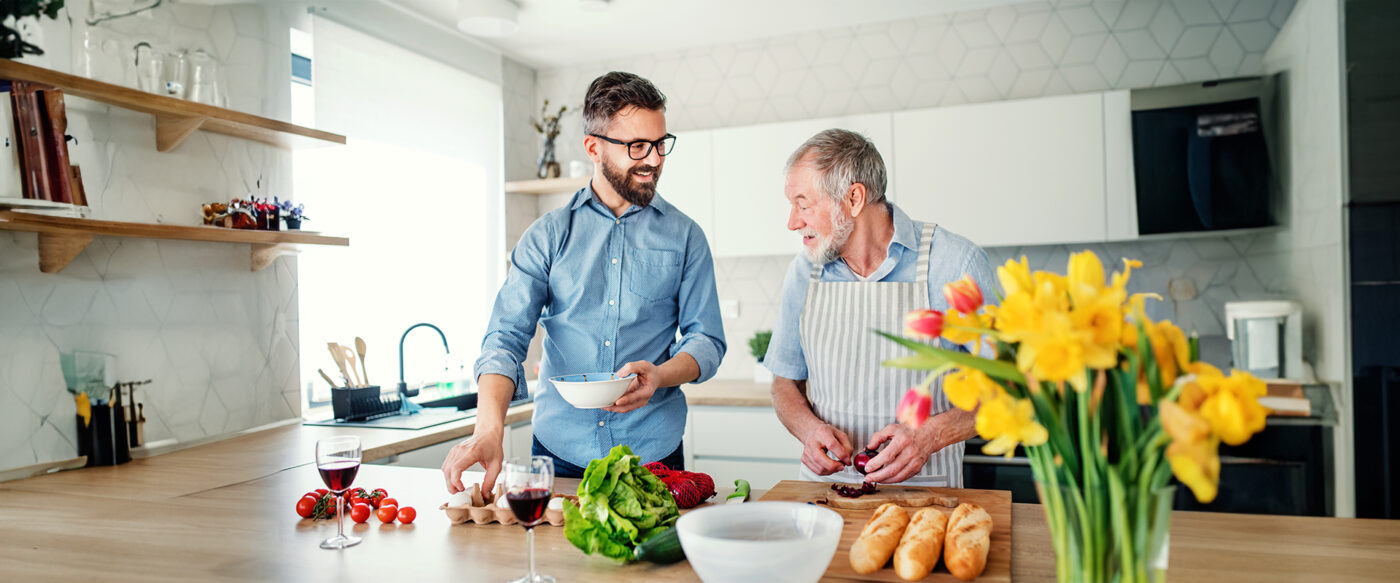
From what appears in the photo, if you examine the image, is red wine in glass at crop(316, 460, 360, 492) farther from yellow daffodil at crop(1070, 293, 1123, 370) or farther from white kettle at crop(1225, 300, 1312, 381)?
white kettle at crop(1225, 300, 1312, 381)

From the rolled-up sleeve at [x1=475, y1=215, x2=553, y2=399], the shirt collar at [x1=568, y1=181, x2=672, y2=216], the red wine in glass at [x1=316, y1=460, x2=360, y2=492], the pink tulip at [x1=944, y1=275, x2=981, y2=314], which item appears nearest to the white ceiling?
the shirt collar at [x1=568, y1=181, x2=672, y2=216]

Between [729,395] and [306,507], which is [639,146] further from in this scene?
[729,395]

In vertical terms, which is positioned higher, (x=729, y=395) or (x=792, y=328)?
(x=792, y=328)

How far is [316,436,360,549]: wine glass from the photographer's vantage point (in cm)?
129

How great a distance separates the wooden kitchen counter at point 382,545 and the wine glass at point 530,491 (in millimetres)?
64

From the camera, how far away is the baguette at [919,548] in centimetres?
105

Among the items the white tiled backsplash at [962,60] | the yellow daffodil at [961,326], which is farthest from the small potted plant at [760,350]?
the yellow daffodil at [961,326]

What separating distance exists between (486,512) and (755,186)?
2.56 meters

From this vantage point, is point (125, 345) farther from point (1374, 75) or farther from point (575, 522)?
point (1374, 75)

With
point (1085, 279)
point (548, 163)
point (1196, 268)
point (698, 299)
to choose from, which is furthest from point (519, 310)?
point (1196, 268)

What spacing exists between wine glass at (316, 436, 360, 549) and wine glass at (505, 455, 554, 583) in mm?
336

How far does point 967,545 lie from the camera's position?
1.06 m

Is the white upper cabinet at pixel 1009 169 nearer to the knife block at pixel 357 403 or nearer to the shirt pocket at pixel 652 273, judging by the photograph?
the shirt pocket at pixel 652 273

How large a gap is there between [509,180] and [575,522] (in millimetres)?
3314
